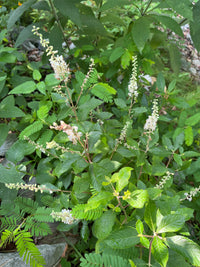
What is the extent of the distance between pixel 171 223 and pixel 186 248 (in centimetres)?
13

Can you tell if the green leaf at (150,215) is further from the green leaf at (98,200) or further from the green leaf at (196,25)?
the green leaf at (196,25)

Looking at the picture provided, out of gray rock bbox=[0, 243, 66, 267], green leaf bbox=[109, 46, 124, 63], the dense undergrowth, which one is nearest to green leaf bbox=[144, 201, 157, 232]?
the dense undergrowth

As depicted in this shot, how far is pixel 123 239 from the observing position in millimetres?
965

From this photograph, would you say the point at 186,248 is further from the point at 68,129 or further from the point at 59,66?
the point at 59,66

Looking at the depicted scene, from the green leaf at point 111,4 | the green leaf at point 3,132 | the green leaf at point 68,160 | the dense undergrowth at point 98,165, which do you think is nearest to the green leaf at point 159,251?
the dense undergrowth at point 98,165

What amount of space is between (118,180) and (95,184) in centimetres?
16

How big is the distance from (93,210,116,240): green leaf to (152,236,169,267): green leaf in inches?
11.0

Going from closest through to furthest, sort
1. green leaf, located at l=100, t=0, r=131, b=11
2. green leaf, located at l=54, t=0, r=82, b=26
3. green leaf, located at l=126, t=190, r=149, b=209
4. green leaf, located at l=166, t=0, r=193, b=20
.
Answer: green leaf, located at l=126, t=190, r=149, b=209 → green leaf, located at l=166, t=0, r=193, b=20 → green leaf, located at l=54, t=0, r=82, b=26 → green leaf, located at l=100, t=0, r=131, b=11

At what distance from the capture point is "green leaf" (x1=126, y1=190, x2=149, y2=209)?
0.98 meters

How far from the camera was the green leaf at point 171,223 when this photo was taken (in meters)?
0.88

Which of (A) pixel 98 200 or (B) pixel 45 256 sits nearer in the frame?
(A) pixel 98 200

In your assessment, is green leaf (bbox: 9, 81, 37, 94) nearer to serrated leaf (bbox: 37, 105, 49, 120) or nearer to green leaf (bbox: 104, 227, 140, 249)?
serrated leaf (bbox: 37, 105, 49, 120)

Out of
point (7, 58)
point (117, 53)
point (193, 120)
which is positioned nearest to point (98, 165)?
point (117, 53)

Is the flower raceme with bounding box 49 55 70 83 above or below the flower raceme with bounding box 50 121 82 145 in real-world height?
above
